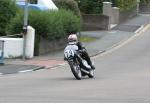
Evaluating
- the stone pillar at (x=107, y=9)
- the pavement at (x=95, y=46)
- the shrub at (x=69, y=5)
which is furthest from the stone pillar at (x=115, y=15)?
the shrub at (x=69, y=5)

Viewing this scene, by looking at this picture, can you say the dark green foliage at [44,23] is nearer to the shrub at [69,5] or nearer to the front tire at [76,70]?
the shrub at [69,5]

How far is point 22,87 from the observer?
16062 mm

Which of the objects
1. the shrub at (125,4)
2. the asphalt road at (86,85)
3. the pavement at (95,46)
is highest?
the shrub at (125,4)

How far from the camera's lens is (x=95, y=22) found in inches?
1692

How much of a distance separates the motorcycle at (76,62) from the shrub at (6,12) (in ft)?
45.7

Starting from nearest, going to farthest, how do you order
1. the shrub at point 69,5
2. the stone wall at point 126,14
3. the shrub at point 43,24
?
the shrub at point 43,24 → the shrub at point 69,5 → the stone wall at point 126,14

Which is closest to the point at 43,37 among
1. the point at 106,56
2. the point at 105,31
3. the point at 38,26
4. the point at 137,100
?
the point at 38,26

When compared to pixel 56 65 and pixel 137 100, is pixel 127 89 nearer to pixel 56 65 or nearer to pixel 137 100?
pixel 137 100

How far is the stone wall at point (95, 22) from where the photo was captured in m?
42.7

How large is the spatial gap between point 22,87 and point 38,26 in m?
13.4

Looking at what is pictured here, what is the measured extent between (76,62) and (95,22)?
2398 cm

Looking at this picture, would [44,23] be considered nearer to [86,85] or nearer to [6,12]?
[6,12]

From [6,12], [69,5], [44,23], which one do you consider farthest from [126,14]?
[44,23]

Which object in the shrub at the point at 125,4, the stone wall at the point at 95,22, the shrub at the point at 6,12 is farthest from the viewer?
the shrub at the point at 125,4
